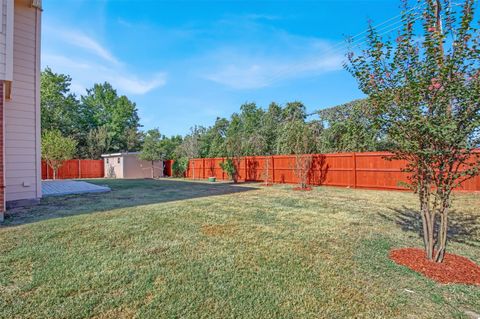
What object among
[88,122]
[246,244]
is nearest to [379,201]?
[246,244]

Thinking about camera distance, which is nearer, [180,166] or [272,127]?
[180,166]

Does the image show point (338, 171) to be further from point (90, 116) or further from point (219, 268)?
point (90, 116)

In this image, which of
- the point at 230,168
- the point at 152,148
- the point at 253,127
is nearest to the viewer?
the point at 230,168

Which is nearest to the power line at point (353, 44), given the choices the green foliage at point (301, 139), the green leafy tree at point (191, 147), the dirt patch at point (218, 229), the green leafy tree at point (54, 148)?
the dirt patch at point (218, 229)

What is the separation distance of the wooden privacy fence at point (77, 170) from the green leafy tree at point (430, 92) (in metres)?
23.7

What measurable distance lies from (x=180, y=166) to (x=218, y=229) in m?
18.0

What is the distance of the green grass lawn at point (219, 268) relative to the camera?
210cm

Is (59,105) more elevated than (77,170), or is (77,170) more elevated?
(59,105)

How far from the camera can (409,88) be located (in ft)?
8.99

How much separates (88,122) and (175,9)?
28.1m

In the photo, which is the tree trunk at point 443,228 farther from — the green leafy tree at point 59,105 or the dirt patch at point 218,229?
the green leafy tree at point 59,105

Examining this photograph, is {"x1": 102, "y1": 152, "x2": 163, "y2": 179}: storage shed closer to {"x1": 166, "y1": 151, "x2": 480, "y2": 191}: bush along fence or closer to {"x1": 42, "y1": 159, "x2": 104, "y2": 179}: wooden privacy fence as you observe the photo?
{"x1": 42, "y1": 159, "x2": 104, "y2": 179}: wooden privacy fence

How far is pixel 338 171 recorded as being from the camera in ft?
38.6

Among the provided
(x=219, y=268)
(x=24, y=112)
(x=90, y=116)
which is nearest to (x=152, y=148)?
(x=24, y=112)
